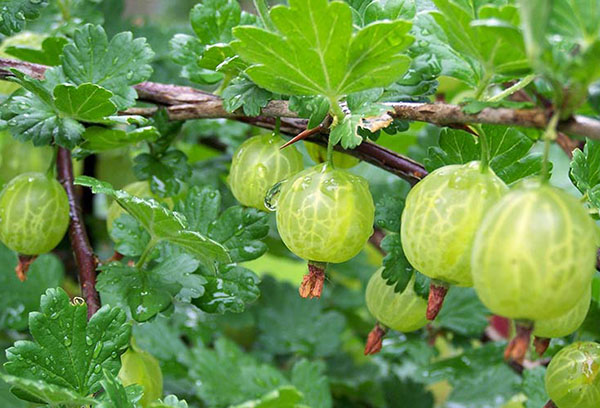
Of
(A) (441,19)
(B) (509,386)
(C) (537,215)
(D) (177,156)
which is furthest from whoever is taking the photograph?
(B) (509,386)

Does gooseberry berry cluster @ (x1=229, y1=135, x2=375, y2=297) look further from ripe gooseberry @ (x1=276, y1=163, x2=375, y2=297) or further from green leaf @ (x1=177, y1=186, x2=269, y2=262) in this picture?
green leaf @ (x1=177, y1=186, x2=269, y2=262)

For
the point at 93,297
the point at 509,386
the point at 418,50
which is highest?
the point at 418,50

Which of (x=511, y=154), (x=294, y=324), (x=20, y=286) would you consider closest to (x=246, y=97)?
(x=511, y=154)

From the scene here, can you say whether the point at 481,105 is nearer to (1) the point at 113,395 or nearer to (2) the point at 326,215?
(2) the point at 326,215

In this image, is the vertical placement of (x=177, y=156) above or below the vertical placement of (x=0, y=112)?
below

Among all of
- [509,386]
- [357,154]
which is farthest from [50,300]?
[509,386]

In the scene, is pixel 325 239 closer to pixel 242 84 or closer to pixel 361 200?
pixel 361 200
